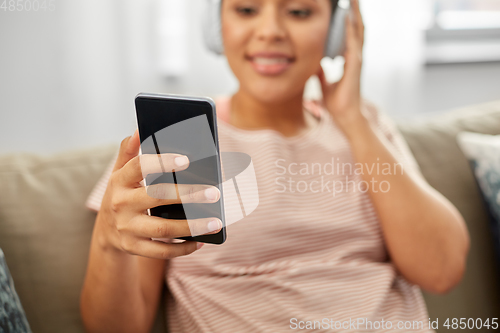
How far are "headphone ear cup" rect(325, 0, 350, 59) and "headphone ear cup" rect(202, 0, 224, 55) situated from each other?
17cm

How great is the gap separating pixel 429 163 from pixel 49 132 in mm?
1156

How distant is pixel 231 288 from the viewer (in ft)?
1.98

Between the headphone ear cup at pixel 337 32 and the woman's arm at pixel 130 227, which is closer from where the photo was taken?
the woman's arm at pixel 130 227

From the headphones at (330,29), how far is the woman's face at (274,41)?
17 millimetres

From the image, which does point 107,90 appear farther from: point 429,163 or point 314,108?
point 429,163

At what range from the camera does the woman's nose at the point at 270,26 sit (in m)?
0.62

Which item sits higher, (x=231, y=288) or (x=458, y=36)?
(x=458, y=36)

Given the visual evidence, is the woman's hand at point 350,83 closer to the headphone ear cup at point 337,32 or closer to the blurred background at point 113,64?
the headphone ear cup at point 337,32

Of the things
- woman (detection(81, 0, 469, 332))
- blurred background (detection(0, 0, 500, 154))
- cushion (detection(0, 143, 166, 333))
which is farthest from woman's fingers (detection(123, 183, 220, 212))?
blurred background (detection(0, 0, 500, 154))

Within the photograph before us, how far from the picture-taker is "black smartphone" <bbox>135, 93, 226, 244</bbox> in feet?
1.24

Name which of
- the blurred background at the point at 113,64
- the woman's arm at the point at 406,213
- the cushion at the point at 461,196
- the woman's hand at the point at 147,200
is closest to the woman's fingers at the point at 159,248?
the woman's hand at the point at 147,200

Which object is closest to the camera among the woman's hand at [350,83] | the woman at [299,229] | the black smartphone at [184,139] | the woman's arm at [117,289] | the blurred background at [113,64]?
the black smartphone at [184,139]

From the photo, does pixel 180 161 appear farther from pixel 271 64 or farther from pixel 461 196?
pixel 461 196

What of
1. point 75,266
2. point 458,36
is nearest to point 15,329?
point 75,266
